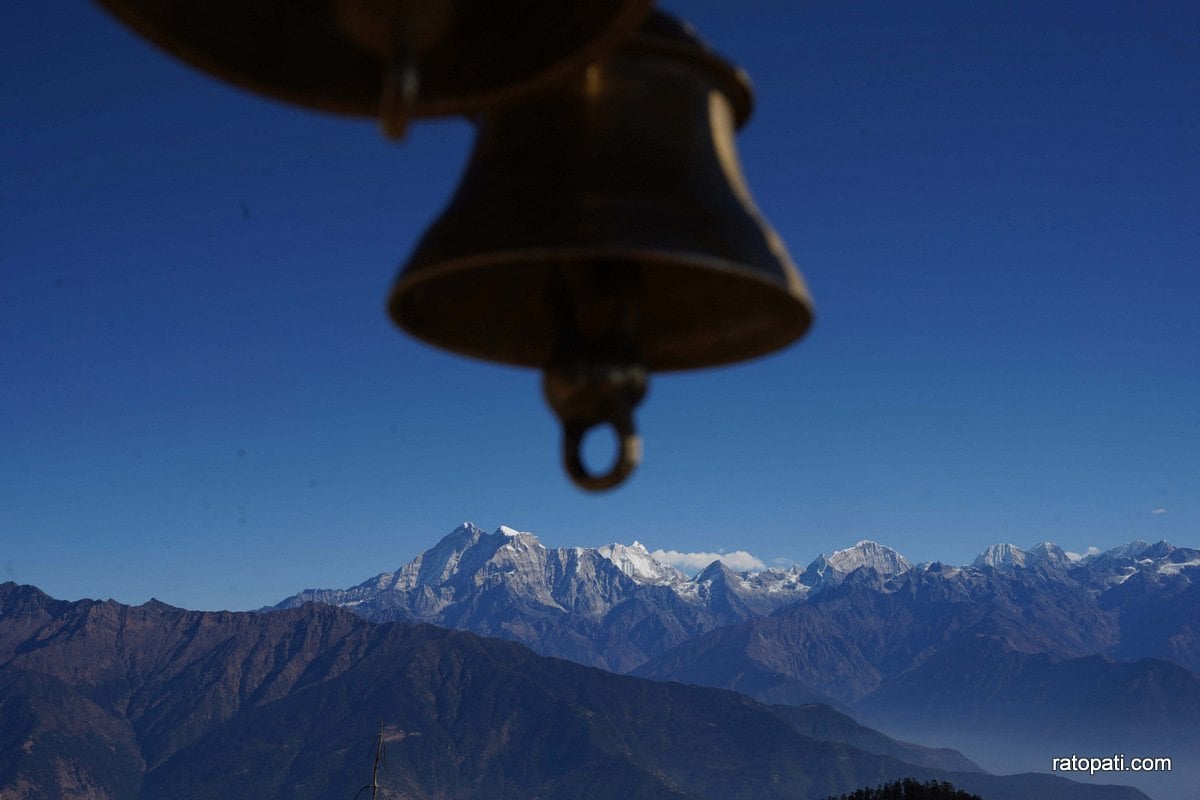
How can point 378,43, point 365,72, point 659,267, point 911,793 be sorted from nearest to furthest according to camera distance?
point 378,43 → point 365,72 → point 659,267 → point 911,793

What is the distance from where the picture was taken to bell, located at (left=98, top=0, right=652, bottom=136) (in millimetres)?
1876

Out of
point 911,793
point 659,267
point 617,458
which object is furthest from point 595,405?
point 911,793

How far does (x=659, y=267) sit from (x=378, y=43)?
108 centimetres

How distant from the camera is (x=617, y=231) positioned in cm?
217

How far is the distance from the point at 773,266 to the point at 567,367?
452mm

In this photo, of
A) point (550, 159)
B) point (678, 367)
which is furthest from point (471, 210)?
point (678, 367)

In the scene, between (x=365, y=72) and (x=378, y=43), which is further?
(x=365, y=72)

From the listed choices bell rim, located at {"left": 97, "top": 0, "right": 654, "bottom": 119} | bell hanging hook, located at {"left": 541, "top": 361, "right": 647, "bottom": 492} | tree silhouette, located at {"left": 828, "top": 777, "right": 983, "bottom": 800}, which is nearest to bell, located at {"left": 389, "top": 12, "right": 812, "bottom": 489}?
bell hanging hook, located at {"left": 541, "top": 361, "right": 647, "bottom": 492}

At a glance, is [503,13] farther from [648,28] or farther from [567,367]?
[567,367]

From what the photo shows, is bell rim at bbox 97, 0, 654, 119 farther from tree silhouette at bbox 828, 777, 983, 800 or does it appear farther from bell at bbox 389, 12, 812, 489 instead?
tree silhouette at bbox 828, 777, 983, 800

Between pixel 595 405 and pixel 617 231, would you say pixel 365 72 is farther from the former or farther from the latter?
pixel 595 405

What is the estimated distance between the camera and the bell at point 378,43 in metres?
1.88

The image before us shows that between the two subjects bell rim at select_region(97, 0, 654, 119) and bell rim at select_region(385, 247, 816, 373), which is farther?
bell rim at select_region(385, 247, 816, 373)

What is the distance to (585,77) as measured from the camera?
2486 millimetres
